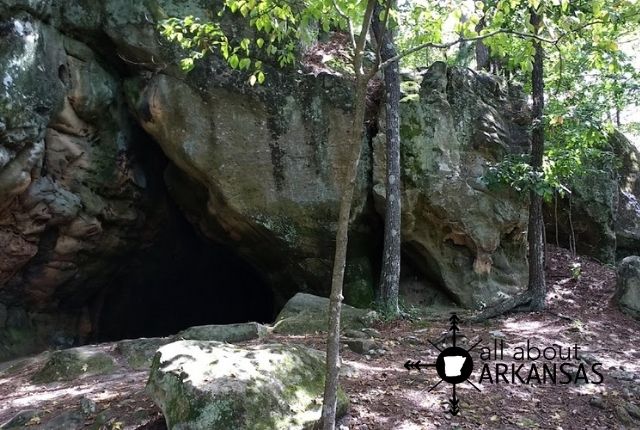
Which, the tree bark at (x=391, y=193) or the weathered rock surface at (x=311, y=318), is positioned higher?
the tree bark at (x=391, y=193)

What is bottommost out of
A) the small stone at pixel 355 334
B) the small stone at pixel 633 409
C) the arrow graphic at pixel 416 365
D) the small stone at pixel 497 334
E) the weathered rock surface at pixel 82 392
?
the weathered rock surface at pixel 82 392

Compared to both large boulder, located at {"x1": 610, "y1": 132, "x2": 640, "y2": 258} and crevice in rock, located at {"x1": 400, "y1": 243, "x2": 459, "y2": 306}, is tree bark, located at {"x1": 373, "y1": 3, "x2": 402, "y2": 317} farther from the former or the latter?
large boulder, located at {"x1": 610, "y1": 132, "x2": 640, "y2": 258}

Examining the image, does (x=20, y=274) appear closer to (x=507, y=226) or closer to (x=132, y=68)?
(x=132, y=68)

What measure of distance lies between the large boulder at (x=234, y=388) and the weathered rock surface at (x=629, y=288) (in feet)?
20.2

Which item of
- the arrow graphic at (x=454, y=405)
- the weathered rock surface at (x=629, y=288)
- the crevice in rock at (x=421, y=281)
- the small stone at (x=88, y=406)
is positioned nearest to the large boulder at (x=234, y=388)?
→ the small stone at (x=88, y=406)

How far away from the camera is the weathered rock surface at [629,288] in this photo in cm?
805

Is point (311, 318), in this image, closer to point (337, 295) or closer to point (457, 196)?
point (457, 196)

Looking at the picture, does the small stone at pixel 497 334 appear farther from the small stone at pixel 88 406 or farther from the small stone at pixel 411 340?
the small stone at pixel 88 406

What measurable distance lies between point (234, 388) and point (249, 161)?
6.96 metres

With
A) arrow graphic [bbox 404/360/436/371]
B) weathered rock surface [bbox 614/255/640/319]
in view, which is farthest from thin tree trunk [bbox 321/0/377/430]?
weathered rock surface [bbox 614/255/640/319]

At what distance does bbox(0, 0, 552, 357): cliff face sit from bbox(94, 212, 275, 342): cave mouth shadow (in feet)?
8.11

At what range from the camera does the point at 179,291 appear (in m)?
16.0

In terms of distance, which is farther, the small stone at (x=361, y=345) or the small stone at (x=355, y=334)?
the small stone at (x=355, y=334)

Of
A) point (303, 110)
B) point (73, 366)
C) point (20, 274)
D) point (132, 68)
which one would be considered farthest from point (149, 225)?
A: point (73, 366)
